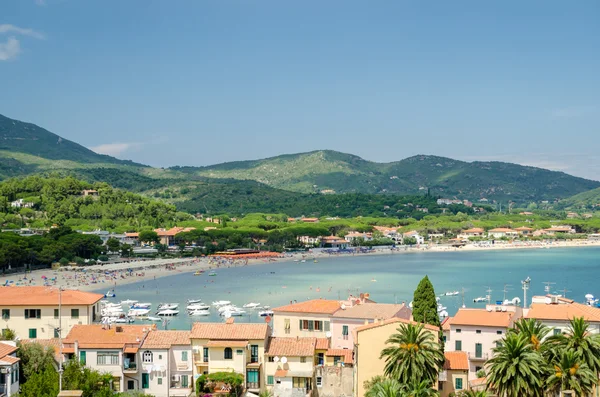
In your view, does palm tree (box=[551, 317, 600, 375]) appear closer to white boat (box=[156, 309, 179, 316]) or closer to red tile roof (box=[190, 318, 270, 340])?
red tile roof (box=[190, 318, 270, 340])

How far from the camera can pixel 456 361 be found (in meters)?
28.1

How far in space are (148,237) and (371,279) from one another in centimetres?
5177

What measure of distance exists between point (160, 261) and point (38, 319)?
82.9 metres

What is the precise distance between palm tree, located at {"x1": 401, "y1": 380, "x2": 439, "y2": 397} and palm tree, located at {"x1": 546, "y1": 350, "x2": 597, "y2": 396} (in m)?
3.20

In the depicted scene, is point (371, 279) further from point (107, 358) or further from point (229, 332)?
point (107, 358)

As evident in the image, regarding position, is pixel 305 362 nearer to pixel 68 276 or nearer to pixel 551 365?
pixel 551 365

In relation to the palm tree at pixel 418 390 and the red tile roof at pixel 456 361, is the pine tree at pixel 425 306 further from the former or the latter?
the palm tree at pixel 418 390

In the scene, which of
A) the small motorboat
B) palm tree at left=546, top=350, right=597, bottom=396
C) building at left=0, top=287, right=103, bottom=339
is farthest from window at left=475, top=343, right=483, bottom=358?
the small motorboat

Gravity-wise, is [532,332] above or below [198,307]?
above

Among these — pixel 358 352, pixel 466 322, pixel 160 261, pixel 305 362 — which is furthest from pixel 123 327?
pixel 160 261

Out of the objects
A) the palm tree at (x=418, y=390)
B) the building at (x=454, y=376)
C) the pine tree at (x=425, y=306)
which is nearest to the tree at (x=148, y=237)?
the pine tree at (x=425, y=306)

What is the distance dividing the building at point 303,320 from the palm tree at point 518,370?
39.2 ft

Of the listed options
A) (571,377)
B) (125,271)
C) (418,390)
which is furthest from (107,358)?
(125,271)

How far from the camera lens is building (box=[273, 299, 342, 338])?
33156mm
